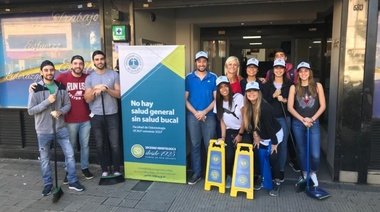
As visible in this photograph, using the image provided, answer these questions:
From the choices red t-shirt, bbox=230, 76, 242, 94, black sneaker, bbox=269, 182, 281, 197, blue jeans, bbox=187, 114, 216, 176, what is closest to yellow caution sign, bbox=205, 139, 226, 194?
blue jeans, bbox=187, 114, 216, 176

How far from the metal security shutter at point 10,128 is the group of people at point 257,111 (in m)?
3.16

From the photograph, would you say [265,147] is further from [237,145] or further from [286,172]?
[286,172]

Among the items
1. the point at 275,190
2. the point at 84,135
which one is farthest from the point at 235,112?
the point at 84,135

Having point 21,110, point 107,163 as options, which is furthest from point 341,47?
point 21,110

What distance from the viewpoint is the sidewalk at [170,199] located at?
12.2 feet

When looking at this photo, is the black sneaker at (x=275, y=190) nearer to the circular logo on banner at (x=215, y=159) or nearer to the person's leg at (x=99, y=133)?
the circular logo on banner at (x=215, y=159)

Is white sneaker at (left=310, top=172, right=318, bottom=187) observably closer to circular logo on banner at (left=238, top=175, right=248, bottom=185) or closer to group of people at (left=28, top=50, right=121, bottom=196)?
circular logo on banner at (left=238, top=175, right=248, bottom=185)

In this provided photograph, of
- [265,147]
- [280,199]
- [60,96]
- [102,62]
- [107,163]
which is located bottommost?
[280,199]

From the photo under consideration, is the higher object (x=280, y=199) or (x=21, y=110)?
(x=21, y=110)

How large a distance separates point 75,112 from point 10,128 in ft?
6.50

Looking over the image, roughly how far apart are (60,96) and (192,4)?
7.31ft

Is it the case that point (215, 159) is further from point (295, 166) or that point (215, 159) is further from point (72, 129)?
point (72, 129)

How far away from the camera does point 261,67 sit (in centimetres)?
1120

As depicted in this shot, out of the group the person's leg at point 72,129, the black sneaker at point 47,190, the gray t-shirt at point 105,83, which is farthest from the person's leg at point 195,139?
the black sneaker at point 47,190
